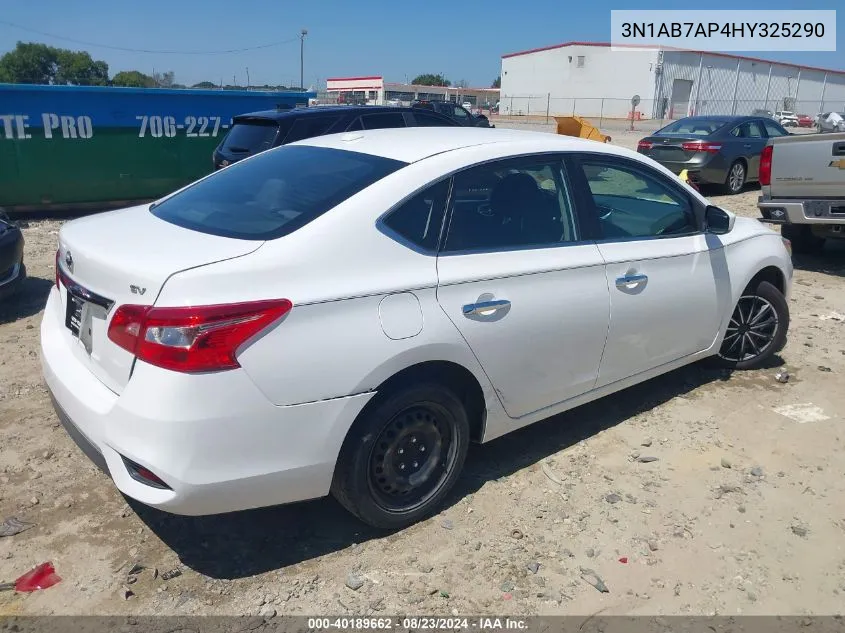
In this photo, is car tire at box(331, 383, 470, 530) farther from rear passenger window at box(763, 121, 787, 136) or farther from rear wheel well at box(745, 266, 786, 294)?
rear passenger window at box(763, 121, 787, 136)

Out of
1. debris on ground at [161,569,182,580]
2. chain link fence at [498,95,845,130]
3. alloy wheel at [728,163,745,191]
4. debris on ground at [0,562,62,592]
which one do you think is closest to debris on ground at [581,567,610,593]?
debris on ground at [161,569,182,580]

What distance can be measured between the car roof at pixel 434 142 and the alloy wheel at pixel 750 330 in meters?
1.54

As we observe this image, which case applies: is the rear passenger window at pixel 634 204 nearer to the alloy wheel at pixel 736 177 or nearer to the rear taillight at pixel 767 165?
the rear taillight at pixel 767 165

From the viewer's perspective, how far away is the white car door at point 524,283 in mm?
3135

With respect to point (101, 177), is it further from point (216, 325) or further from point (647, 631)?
point (647, 631)

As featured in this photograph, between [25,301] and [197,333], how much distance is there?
4948mm

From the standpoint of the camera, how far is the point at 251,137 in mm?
9094

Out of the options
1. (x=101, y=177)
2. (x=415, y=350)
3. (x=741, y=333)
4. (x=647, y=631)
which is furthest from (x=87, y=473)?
(x=101, y=177)

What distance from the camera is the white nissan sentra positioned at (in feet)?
8.27

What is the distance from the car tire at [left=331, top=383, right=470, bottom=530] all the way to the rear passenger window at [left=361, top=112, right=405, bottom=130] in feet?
22.9

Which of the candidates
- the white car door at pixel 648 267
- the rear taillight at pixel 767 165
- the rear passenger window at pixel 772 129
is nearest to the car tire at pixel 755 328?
the white car door at pixel 648 267

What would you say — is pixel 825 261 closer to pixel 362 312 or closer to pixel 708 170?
pixel 708 170

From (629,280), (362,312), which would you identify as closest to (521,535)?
(362,312)

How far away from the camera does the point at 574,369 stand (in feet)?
11.9
